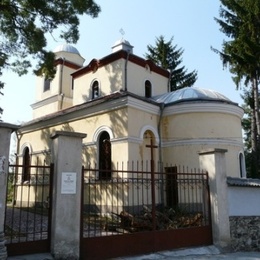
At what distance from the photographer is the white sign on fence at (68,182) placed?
649 centimetres

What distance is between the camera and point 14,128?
19.7 feet

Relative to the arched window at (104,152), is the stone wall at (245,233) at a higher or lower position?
lower

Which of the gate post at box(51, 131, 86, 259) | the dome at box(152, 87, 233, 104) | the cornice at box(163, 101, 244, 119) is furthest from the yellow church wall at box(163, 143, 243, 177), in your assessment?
the gate post at box(51, 131, 86, 259)

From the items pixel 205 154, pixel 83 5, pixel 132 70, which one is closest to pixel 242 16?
pixel 132 70

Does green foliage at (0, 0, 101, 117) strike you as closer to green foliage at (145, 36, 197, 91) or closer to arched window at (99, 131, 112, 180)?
arched window at (99, 131, 112, 180)

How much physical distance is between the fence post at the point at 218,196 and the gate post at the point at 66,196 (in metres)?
3.94

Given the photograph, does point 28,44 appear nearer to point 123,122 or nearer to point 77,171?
point 123,122

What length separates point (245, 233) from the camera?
926 centimetres

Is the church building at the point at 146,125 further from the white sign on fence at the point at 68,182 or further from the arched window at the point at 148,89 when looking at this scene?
the white sign on fence at the point at 68,182

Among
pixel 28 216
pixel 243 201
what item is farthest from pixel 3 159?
pixel 243 201

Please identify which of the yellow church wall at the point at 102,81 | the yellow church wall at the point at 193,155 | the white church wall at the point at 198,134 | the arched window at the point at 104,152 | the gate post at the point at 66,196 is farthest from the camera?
the yellow church wall at the point at 102,81

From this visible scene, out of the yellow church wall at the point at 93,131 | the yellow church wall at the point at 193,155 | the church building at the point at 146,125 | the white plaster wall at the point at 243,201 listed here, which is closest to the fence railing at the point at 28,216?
the yellow church wall at the point at 93,131

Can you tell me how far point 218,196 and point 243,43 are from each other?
47.0 feet

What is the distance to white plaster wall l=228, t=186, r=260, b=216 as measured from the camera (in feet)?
30.0
